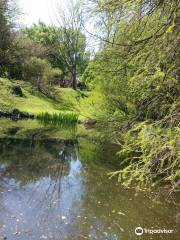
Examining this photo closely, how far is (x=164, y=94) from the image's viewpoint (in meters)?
6.18

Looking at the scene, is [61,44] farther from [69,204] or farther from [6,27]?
[69,204]

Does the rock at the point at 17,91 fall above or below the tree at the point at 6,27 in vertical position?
below

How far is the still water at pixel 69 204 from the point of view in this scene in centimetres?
689

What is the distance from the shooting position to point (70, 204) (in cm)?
831

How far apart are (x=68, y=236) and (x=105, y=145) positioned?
1107 centimetres

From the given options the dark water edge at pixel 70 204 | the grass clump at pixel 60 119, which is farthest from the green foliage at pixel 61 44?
the dark water edge at pixel 70 204

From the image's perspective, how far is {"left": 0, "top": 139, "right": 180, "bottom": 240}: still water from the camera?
6.89m

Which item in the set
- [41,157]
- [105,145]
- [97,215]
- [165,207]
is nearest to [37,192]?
[97,215]

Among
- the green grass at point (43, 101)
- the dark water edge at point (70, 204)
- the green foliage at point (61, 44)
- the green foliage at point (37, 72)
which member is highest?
the green foliage at point (61, 44)

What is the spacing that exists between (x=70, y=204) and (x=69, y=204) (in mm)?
25

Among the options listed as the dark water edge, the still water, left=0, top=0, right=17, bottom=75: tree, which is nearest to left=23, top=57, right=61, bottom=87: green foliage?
left=0, top=0, right=17, bottom=75: tree

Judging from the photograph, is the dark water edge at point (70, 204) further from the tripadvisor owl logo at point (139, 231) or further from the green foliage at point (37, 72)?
the green foliage at point (37, 72)

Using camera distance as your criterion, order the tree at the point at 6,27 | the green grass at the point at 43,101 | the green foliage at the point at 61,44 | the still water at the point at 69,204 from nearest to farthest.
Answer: the still water at the point at 69,204
the tree at the point at 6,27
the green grass at the point at 43,101
the green foliage at the point at 61,44

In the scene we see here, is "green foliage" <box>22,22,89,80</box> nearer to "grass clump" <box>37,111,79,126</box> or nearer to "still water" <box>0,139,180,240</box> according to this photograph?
"grass clump" <box>37,111,79,126</box>
